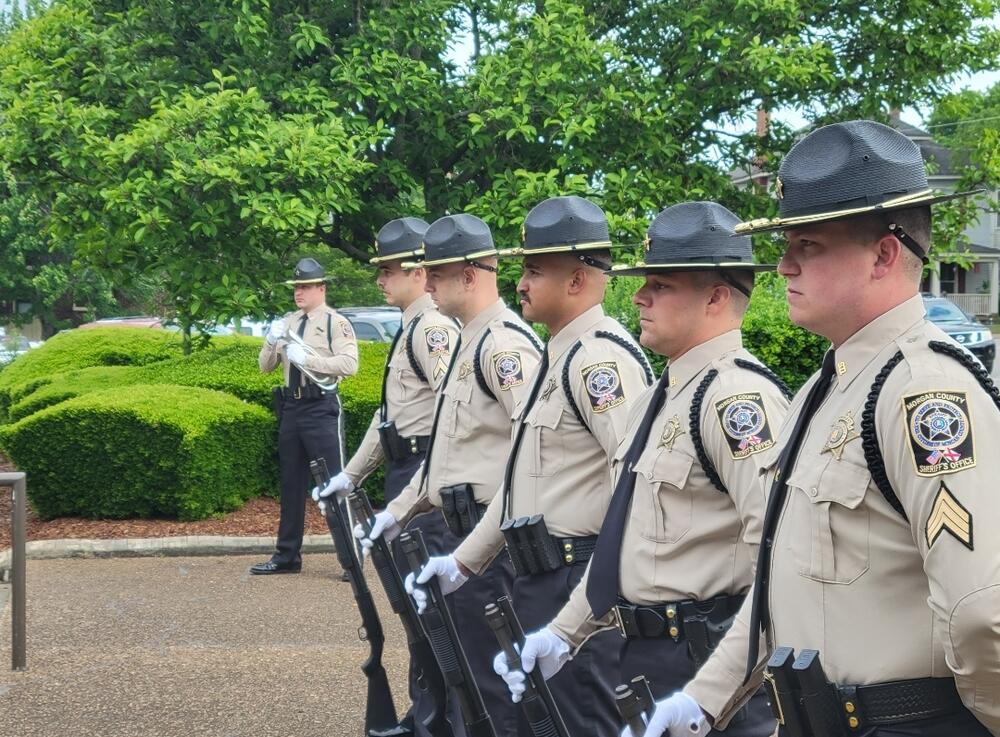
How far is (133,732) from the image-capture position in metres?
5.96

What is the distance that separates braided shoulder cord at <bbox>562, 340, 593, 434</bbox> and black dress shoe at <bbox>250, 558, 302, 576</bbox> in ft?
17.6

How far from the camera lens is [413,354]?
6.76m

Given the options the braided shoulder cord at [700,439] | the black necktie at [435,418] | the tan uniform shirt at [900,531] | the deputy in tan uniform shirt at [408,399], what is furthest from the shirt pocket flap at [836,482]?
the deputy in tan uniform shirt at [408,399]

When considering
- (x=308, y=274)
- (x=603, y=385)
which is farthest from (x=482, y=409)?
(x=308, y=274)

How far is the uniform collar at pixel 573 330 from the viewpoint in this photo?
443cm

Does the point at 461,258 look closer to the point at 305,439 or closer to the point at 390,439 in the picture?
the point at 390,439

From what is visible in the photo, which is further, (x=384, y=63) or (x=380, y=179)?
(x=380, y=179)

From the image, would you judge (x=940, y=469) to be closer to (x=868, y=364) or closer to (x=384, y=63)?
(x=868, y=364)

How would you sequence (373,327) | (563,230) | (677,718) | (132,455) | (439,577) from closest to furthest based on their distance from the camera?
(677,718), (563,230), (439,577), (132,455), (373,327)

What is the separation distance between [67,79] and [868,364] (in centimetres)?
1001

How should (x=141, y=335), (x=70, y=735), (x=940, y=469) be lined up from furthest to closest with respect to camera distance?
(x=141, y=335) → (x=70, y=735) → (x=940, y=469)

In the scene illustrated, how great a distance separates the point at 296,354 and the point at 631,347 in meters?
5.33

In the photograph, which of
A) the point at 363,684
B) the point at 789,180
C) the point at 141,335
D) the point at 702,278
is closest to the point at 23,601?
the point at 363,684

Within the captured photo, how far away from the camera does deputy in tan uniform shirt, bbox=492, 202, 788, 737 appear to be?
3334mm
